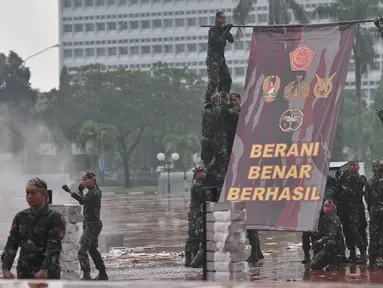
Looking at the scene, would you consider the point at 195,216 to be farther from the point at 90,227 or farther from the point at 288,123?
the point at 288,123

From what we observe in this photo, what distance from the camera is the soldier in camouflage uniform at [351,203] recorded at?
672 inches

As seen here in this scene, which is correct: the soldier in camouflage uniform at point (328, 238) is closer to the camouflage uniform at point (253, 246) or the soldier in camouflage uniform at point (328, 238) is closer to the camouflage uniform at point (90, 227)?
the camouflage uniform at point (253, 246)

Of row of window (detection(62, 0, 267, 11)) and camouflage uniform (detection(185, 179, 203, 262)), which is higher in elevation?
row of window (detection(62, 0, 267, 11))

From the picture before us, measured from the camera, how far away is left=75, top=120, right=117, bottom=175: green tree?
87375 millimetres

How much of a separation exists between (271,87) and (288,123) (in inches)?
23.7

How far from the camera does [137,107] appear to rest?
9312cm

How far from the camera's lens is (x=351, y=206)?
1717 cm

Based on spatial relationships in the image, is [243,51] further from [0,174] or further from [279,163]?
[279,163]

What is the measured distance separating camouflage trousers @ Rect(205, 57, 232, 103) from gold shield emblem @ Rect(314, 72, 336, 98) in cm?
284

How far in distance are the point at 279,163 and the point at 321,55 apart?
1.49 metres

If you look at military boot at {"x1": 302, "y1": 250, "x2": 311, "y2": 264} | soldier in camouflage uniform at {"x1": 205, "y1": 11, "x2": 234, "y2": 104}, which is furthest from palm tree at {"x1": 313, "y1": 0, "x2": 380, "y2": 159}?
military boot at {"x1": 302, "y1": 250, "x2": 311, "y2": 264}

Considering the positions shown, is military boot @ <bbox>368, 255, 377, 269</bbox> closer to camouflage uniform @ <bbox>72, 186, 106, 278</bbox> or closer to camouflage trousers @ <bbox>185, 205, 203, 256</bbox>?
camouflage trousers @ <bbox>185, 205, 203, 256</bbox>

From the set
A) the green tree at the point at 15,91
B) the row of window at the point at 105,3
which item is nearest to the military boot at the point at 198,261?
the green tree at the point at 15,91

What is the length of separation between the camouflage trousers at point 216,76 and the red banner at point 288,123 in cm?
206
